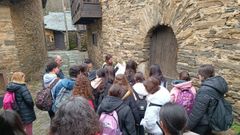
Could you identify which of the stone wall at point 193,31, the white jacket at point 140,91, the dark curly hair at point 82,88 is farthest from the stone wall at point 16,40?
the white jacket at point 140,91

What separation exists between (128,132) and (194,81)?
202cm

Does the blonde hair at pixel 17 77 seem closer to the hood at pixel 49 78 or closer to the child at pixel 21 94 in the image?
the child at pixel 21 94

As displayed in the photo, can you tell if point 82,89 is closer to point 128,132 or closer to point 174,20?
point 128,132

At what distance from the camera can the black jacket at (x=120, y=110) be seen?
110 inches

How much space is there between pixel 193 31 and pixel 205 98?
182 cm

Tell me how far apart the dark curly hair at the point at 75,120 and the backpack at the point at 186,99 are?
5.87 feet

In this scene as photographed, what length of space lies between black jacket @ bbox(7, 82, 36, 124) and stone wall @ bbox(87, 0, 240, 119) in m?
2.98

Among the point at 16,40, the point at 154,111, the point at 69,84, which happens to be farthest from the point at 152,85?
the point at 16,40

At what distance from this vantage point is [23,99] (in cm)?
378

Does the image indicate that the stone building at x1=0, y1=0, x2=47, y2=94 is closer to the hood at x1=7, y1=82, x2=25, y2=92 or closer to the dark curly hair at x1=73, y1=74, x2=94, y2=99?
the hood at x1=7, y1=82, x2=25, y2=92

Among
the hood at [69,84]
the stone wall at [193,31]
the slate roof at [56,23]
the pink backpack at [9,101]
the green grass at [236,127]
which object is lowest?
the green grass at [236,127]

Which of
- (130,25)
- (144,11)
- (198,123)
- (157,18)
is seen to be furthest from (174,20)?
(198,123)

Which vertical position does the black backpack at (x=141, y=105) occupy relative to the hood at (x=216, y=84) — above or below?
below

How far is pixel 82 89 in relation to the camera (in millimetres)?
3117
